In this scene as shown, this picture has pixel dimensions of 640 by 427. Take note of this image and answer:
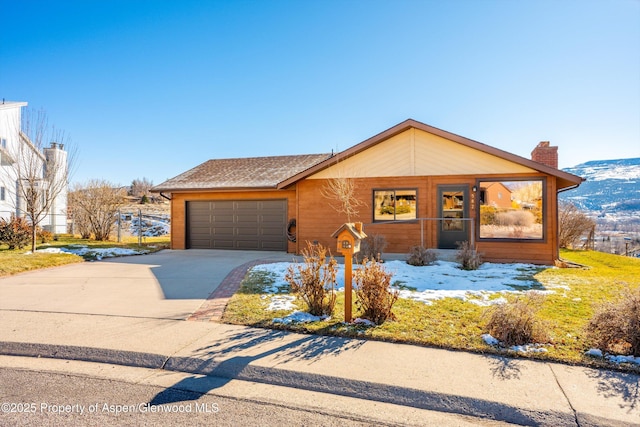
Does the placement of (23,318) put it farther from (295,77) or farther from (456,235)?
(295,77)

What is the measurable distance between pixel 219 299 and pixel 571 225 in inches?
756

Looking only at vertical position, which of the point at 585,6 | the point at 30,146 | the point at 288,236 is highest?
the point at 585,6

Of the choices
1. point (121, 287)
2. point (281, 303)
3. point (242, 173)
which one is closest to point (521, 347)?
point (281, 303)

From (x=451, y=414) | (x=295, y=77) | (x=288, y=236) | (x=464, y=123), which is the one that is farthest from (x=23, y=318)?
(x=464, y=123)

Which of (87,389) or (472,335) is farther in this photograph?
(472,335)

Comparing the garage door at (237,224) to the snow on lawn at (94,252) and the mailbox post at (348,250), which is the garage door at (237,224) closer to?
the snow on lawn at (94,252)

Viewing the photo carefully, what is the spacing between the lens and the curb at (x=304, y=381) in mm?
2789

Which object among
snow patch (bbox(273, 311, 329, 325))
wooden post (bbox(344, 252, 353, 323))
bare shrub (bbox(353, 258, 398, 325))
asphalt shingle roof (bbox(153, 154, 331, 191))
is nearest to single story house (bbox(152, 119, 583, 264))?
asphalt shingle roof (bbox(153, 154, 331, 191))

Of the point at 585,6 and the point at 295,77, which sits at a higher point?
the point at 295,77

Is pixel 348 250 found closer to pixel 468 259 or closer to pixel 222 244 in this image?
pixel 468 259

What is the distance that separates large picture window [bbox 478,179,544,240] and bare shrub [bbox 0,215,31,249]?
16946mm

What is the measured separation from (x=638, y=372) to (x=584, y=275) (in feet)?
22.2

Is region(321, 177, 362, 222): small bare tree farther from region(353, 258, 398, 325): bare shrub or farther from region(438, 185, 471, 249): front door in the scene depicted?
region(353, 258, 398, 325): bare shrub

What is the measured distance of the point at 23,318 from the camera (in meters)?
5.18
